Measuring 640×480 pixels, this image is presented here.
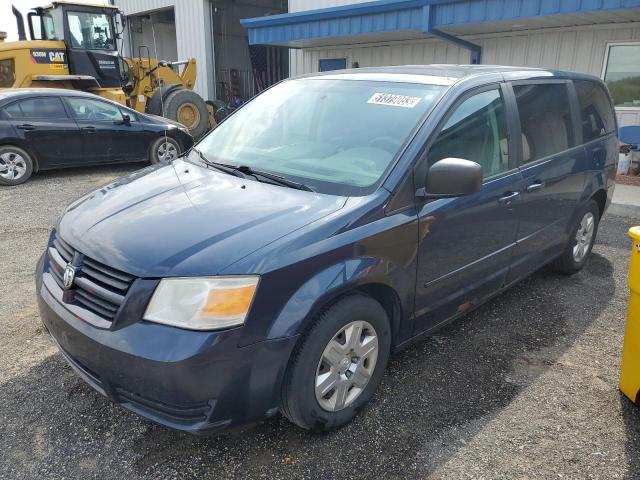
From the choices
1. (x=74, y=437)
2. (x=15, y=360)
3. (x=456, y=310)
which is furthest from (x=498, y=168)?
(x=15, y=360)

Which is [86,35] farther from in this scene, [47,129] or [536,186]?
[536,186]

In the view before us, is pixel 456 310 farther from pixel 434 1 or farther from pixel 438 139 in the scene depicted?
pixel 434 1

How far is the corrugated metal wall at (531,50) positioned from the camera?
369 inches

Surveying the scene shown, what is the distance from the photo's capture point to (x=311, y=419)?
2.38m

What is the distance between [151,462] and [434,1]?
895cm

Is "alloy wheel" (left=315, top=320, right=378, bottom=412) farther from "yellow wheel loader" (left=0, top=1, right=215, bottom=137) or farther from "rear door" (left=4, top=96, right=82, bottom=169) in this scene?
"yellow wheel loader" (left=0, top=1, right=215, bottom=137)

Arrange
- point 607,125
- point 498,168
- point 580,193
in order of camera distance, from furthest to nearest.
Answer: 1. point 607,125
2. point 580,193
3. point 498,168

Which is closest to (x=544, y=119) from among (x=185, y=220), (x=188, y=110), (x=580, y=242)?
(x=580, y=242)

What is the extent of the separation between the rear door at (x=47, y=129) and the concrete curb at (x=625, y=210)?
842 centimetres

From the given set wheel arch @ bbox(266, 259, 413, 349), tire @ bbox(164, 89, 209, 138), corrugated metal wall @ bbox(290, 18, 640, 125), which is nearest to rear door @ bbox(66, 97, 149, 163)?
tire @ bbox(164, 89, 209, 138)

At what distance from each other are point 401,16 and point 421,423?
29.4ft

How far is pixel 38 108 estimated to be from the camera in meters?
8.31

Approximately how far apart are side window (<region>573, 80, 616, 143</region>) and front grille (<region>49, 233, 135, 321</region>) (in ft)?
12.5

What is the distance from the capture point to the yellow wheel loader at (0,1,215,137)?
10977 millimetres
